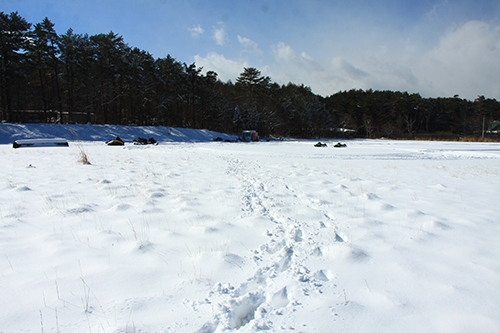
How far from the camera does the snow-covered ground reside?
6.29 ft

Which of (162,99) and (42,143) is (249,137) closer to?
(162,99)

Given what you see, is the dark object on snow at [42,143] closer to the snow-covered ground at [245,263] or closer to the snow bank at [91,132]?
the snow bank at [91,132]

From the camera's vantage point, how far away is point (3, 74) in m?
28.5

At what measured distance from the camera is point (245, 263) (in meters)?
2.71

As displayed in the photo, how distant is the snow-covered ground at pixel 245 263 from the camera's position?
1917 mm

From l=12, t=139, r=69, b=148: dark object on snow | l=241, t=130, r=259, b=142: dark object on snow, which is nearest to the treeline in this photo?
l=241, t=130, r=259, b=142: dark object on snow

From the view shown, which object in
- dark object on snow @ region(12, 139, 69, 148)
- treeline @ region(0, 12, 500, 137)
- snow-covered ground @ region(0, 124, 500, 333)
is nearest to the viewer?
snow-covered ground @ region(0, 124, 500, 333)

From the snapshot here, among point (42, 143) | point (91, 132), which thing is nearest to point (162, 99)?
point (91, 132)

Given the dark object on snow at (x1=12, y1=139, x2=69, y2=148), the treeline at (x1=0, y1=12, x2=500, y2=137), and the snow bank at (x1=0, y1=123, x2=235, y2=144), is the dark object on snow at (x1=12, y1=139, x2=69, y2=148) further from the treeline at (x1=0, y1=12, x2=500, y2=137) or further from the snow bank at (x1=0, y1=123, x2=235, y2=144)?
the treeline at (x1=0, y1=12, x2=500, y2=137)

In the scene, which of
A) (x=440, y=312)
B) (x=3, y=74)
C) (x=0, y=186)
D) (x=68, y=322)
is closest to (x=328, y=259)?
(x=440, y=312)

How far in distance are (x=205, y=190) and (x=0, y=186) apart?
4250 mm

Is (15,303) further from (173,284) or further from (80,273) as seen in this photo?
(173,284)

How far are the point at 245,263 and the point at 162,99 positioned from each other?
150 ft

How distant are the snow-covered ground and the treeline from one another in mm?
36134
